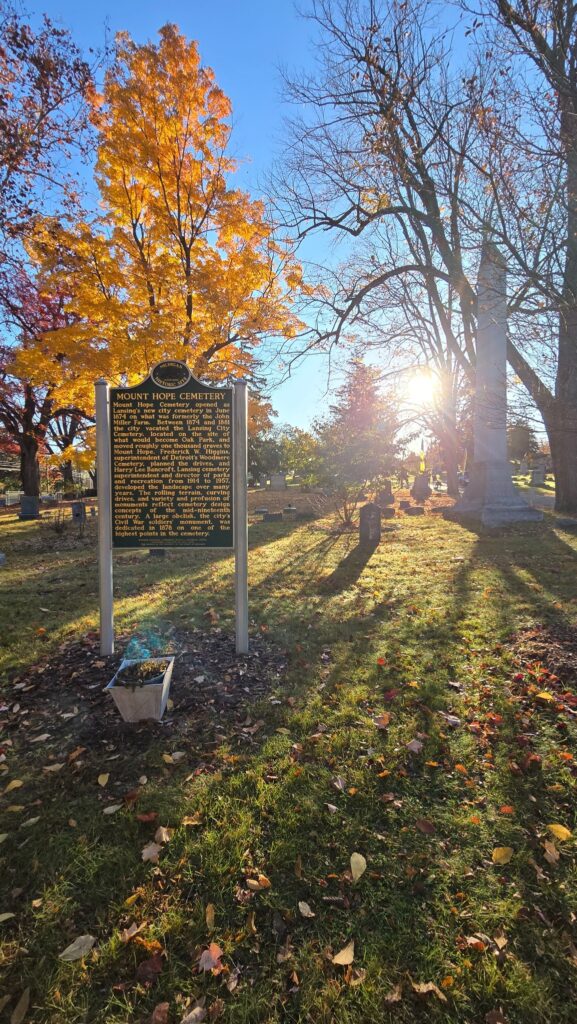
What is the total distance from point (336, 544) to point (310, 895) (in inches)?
363

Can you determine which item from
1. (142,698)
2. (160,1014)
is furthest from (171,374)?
(160,1014)

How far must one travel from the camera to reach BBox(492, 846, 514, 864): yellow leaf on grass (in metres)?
2.34

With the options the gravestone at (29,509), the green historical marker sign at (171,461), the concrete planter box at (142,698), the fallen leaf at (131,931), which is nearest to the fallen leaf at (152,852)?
the fallen leaf at (131,931)

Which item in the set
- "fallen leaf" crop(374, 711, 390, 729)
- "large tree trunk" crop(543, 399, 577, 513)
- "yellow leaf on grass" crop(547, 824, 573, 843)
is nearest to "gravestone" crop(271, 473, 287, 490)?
"large tree trunk" crop(543, 399, 577, 513)

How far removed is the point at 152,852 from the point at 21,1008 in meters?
0.76

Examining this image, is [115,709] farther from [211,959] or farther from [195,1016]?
A: [195,1016]

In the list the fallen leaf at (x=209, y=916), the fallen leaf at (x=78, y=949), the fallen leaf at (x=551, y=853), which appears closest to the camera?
the fallen leaf at (x=78, y=949)

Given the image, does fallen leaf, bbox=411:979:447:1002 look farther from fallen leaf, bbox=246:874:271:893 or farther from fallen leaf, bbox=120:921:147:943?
fallen leaf, bbox=120:921:147:943

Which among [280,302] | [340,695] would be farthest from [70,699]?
[280,302]

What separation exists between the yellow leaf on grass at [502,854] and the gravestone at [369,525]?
890cm

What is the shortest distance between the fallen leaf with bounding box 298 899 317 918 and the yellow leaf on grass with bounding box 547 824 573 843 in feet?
4.62

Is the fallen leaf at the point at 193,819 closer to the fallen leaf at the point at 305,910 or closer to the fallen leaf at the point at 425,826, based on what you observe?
the fallen leaf at the point at 305,910

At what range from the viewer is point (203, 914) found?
2098 mm

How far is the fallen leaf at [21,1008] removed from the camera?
5.57 feet
